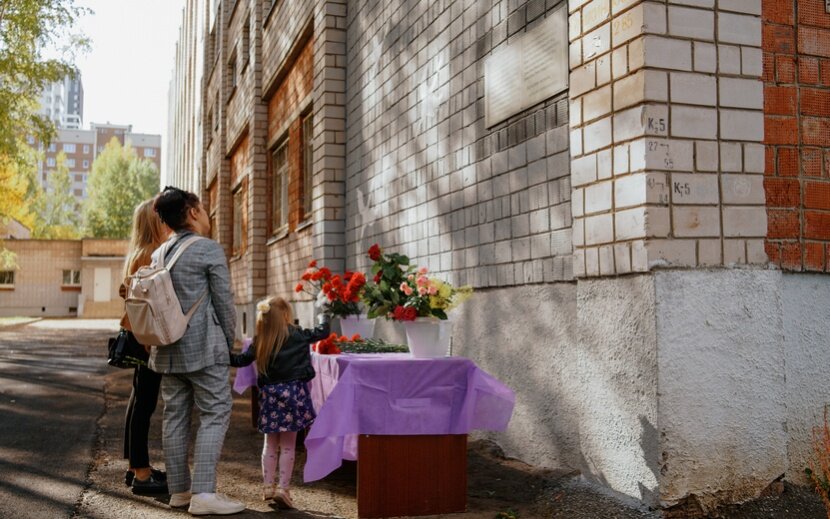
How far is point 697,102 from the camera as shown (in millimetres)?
4078

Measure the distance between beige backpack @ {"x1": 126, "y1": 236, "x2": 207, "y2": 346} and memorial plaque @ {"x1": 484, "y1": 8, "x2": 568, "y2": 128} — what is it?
8.50 feet

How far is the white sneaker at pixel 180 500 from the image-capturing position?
4.95 metres

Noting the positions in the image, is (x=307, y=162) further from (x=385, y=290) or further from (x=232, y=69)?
(x=232, y=69)

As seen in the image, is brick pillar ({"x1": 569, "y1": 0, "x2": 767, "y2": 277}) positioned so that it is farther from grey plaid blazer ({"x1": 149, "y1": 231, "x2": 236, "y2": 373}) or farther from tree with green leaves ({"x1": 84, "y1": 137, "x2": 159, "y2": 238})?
tree with green leaves ({"x1": 84, "y1": 137, "x2": 159, "y2": 238})

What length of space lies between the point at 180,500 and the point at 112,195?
201 ft

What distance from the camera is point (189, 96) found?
3647 cm

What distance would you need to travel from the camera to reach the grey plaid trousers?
4773 millimetres

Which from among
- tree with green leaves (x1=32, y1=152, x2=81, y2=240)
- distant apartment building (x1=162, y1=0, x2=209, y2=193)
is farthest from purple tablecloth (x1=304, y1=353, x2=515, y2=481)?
tree with green leaves (x1=32, y1=152, x2=81, y2=240)

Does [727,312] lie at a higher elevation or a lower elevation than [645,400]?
higher

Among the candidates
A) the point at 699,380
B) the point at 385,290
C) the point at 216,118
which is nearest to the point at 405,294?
the point at 385,290

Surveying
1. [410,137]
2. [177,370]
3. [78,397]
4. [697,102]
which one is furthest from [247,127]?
[697,102]

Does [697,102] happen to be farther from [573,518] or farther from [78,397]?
[78,397]

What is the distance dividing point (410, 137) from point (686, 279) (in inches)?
168

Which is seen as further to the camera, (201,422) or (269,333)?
(269,333)
